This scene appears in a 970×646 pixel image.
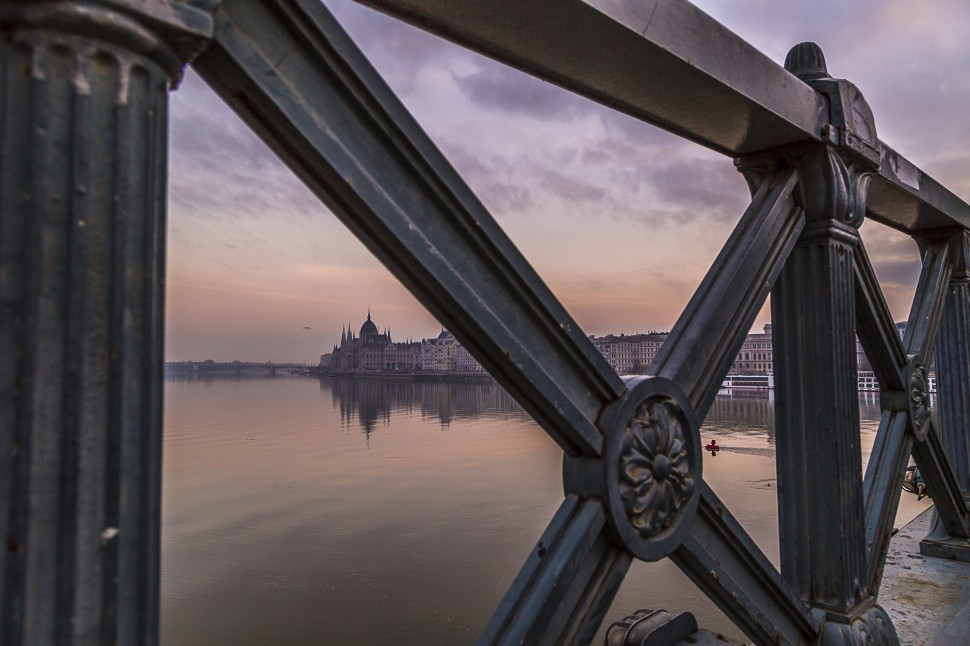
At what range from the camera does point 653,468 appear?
5.33ft

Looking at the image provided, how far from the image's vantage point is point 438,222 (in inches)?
50.1

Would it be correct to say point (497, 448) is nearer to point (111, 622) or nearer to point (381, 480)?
point (381, 480)

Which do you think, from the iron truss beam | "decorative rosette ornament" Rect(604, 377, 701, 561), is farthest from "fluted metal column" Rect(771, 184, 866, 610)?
→ "decorative rosette ornament" Rect(604, 377, 701, 561)

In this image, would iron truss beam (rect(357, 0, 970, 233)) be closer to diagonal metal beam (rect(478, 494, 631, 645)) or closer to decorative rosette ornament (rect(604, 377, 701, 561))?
decorative rosette ornament (rect(604, 377, 701, 561))

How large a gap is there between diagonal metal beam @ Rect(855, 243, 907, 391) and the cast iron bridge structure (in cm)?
1

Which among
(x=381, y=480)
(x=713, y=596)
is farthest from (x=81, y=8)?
(x=381, y=480)

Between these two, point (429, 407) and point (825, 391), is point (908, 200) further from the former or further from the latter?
point (429, 407)

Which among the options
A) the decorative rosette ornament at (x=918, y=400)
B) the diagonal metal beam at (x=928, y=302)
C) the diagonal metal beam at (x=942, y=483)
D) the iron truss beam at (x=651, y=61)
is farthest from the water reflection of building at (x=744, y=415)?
the iron truss beam at (x=651, y=61)

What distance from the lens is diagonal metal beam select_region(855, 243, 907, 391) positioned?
8.67 feet

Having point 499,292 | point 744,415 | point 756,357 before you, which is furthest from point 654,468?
point 756,357

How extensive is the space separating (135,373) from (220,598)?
13519 mm

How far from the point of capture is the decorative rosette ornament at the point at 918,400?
3.13 m

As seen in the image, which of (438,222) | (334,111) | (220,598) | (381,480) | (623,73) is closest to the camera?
(334,111)

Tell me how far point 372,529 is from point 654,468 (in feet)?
51.8
